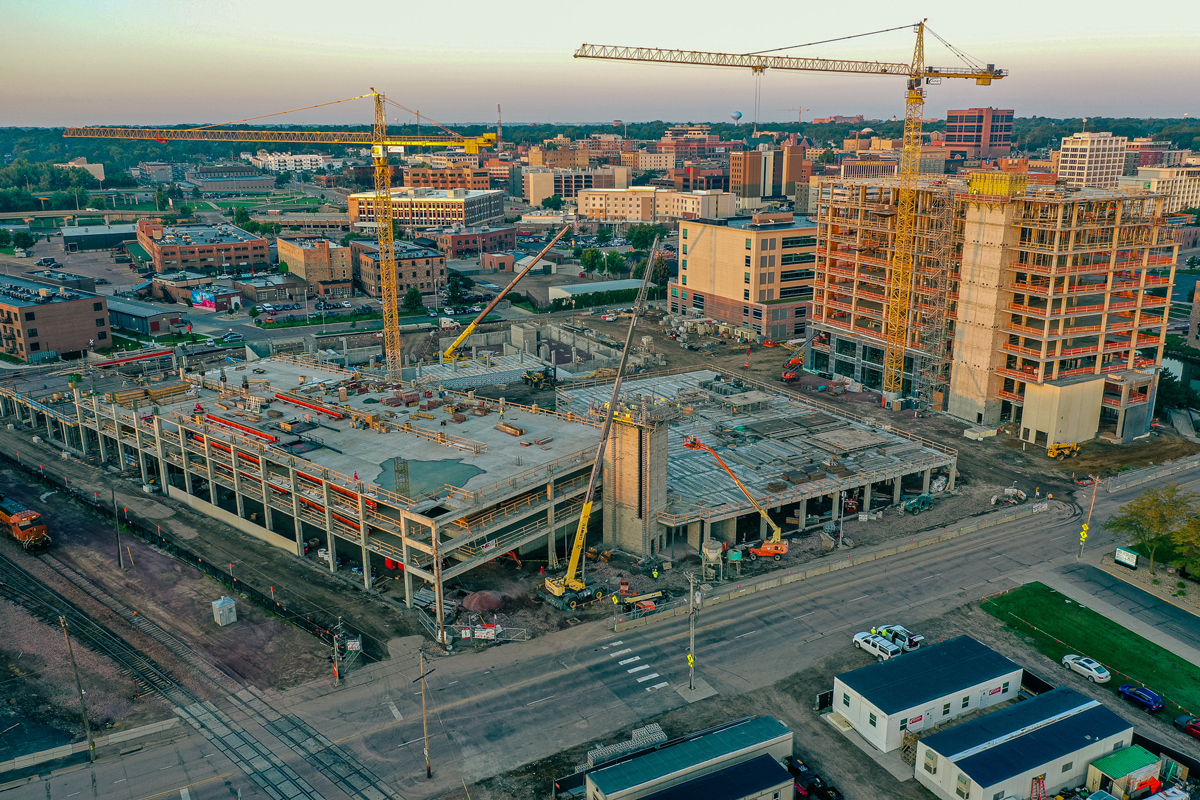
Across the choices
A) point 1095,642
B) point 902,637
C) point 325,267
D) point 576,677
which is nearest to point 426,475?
point 576,677

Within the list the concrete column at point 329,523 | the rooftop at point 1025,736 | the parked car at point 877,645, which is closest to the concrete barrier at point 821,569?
the parked car at point 877,645

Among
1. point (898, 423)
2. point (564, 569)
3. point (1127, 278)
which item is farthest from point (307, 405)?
point (1127, 278)

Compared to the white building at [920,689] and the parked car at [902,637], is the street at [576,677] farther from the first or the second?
the white building at [920,689]

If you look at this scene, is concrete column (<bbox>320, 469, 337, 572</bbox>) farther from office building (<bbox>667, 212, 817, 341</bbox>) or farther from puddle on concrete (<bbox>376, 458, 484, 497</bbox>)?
office building (<bbox>667, 212, 817, 341</bbox>)

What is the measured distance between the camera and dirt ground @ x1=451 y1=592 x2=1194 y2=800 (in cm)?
4703

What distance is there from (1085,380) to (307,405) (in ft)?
270

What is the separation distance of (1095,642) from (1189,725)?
374 inches

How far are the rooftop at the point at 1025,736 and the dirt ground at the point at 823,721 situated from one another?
3.11 metres

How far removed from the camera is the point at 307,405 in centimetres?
8844

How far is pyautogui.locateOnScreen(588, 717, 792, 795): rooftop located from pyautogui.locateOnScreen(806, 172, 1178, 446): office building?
213 feet

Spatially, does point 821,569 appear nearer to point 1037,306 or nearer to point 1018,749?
point 1018,749

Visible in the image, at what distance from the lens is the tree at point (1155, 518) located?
68.9m

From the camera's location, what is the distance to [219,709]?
176 ft

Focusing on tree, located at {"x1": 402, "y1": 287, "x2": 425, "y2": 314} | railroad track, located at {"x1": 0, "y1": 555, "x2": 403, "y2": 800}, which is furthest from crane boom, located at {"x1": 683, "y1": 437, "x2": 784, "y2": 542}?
tree, located at {"x1": 402, "y1": 287, "x2": 425, "y2": 314}
